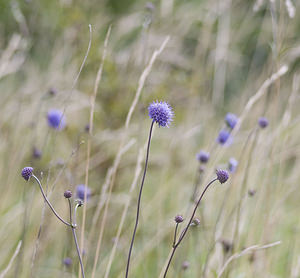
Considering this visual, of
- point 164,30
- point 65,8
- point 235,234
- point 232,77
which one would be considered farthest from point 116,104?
point 232,77

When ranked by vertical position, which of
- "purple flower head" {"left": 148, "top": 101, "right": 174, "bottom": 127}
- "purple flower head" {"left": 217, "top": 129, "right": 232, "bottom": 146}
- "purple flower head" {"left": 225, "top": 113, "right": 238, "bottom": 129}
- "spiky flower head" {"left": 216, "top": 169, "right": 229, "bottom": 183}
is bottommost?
"spiky flower head" {"left": 216, "top": 169, "right": 229, "bottom": 183}

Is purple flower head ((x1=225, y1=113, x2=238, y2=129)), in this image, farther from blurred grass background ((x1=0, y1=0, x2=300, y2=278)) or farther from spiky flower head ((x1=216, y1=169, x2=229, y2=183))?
spiky flower head ((x1=216, y1=169, x2=229, y2=183))

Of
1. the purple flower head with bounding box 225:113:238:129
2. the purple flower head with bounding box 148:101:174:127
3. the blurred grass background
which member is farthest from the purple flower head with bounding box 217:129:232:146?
the purple flower head with bounding box 148:101:174:127

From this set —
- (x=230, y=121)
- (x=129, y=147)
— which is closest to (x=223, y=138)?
(x=230, y=121)

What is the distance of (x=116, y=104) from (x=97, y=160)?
9.6 inches

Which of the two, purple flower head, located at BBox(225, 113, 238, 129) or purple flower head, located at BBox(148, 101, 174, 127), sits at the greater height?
purple flower head, located at BBox(225, 113, 238, 129)

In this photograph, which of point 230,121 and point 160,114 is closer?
point 160,114

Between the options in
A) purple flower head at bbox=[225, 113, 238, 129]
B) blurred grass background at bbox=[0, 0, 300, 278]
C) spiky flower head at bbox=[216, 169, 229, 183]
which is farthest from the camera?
blurred grass background at bbox=[0, 0, 300, 278]

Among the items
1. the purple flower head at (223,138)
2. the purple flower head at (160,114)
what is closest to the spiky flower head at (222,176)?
the purple flower head at (160,114)

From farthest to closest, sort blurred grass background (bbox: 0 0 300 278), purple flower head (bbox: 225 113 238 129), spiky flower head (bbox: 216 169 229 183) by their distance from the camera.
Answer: blurred grass background (bbox: 0 0 300 278) < purple flower head (bbox: 225 113 238 129) < spiky flower head (bbox: 216 169 229 183)

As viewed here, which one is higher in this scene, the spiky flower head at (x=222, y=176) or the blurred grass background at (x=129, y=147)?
the blurred grass background at (x=129, y=147)

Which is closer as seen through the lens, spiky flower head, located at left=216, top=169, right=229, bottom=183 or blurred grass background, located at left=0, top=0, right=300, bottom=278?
spiky flower head, located at left=216, top=169, right=229, bottom=183

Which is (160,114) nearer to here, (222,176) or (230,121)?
(222,176)

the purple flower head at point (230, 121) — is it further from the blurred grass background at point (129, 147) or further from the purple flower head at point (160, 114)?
the purple flower head at point (160, 114)
